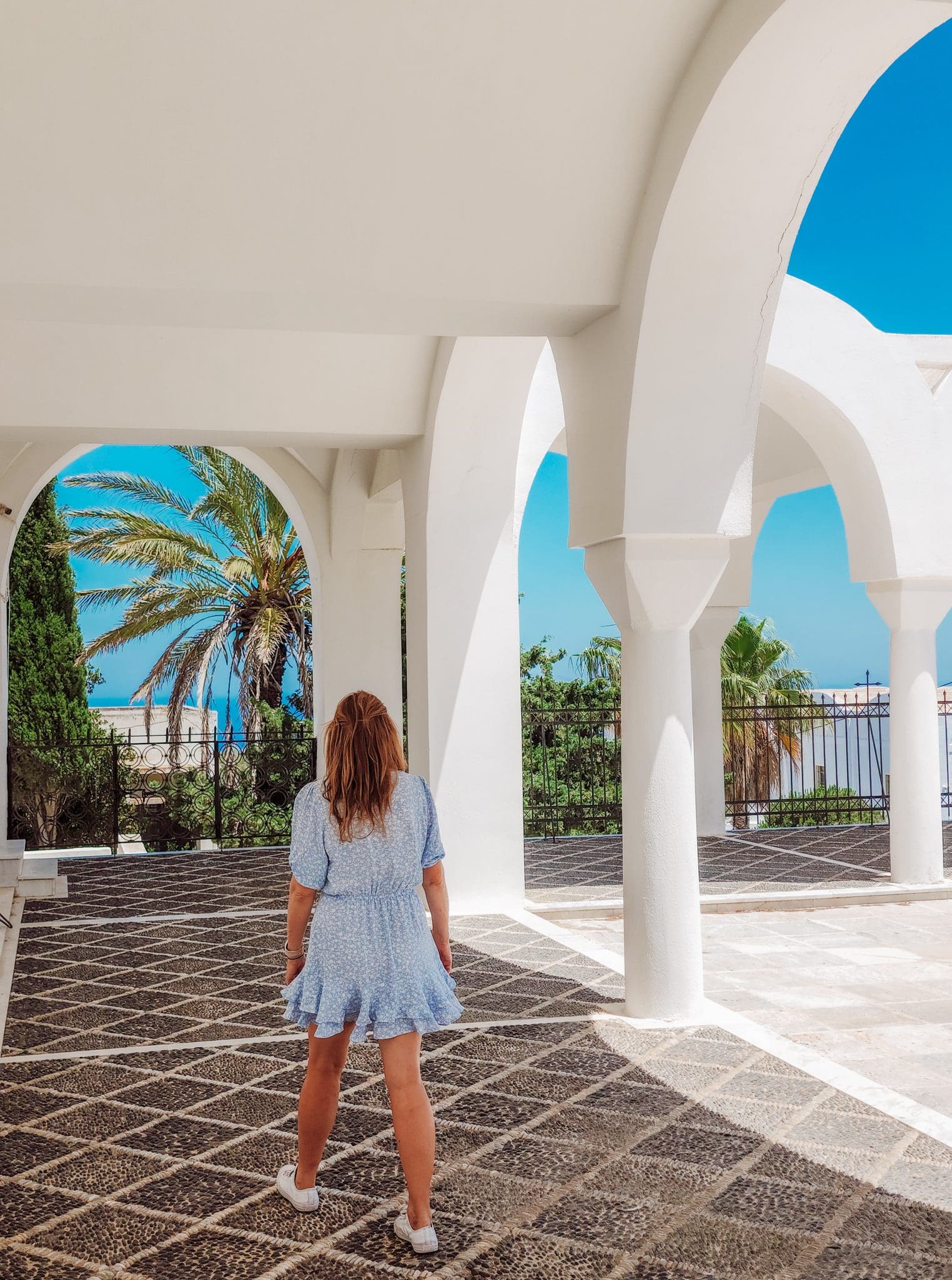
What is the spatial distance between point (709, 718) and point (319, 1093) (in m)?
9.76

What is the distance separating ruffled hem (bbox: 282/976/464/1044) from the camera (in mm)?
3271

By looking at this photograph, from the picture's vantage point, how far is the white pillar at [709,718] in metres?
12.7

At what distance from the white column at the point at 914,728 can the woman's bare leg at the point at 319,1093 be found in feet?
22.9

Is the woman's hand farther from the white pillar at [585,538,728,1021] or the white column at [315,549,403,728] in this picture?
the white column at [315,549,403,728]

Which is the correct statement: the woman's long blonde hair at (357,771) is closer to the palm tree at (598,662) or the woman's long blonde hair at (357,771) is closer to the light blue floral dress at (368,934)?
the light blue floral dress at (368,934)

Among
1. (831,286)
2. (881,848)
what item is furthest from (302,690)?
(831,286)

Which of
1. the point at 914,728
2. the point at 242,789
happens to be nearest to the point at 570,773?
the point at 242,789

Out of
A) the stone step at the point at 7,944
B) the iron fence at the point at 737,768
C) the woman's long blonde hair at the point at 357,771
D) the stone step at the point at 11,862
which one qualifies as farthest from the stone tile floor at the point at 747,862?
the woman's long blonde hair at the point at 357,771

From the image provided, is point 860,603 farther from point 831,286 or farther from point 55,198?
point 55,198

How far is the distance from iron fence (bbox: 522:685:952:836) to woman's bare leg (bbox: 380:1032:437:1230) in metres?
9.31

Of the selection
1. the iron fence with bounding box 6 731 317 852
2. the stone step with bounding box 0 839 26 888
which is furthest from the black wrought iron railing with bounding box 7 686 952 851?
the stone step with bounding box 0 839 26 888

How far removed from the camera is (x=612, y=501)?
18.6 feet

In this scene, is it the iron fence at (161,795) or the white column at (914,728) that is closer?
the white column at (914,728)

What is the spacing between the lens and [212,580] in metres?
18.0
